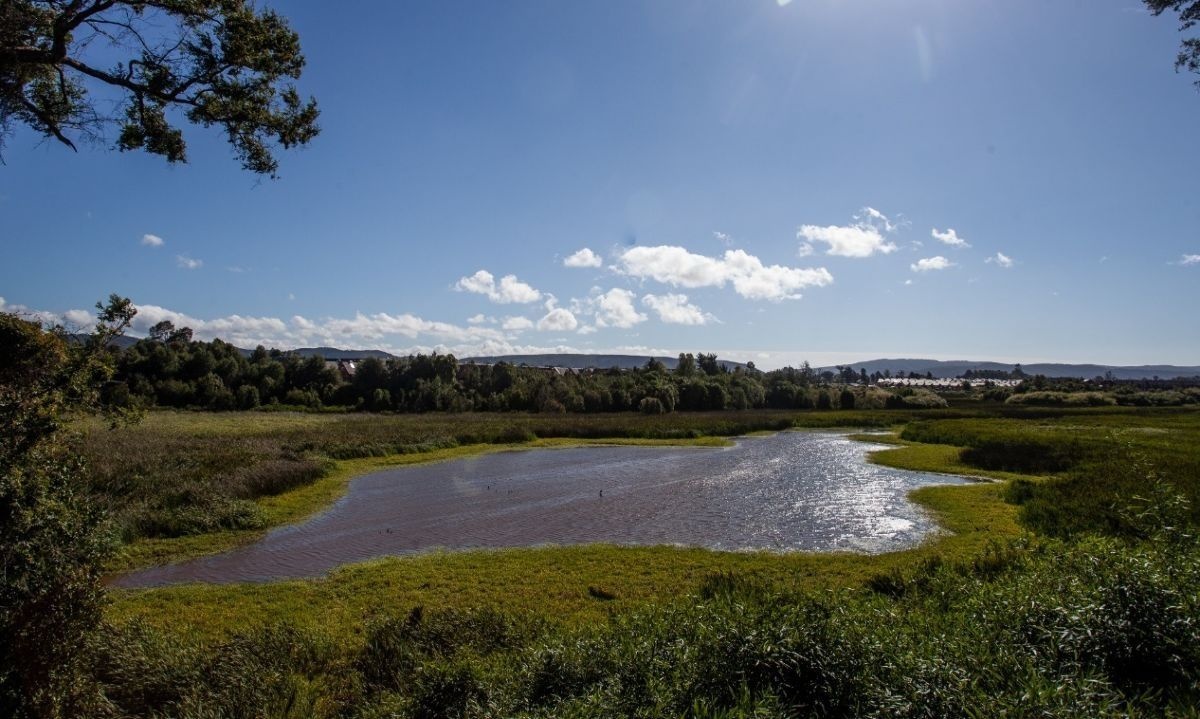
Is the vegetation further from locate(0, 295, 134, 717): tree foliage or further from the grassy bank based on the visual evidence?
locate(0, 295, 134, 717): tree foliage

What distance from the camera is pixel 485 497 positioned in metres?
26.0

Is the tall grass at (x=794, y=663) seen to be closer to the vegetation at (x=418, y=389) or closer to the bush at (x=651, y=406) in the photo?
the vegetation at (x=418, y=389)

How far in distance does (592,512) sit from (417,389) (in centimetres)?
7112

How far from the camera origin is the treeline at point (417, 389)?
75812 millimetres

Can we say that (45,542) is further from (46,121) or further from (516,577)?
(516,577)

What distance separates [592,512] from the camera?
23.1m

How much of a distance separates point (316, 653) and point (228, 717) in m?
2.66

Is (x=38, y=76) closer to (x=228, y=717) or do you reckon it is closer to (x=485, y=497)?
(x=228, y=717)

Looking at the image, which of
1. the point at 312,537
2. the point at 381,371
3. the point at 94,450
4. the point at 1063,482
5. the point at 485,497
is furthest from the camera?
the point at 381,371

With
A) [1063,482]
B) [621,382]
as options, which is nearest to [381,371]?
[621,382]

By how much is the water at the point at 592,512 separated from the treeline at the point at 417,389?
49380mm

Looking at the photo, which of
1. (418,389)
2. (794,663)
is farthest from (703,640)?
(418,389)

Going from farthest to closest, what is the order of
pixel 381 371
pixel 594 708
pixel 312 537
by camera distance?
1. pixel 381 371
2. pixel 312 537
3. pixel 594 708

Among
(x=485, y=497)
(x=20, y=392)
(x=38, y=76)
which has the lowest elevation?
(x=485, y=497)
